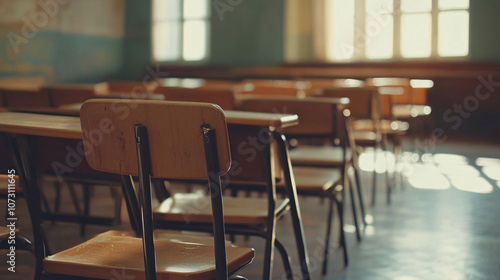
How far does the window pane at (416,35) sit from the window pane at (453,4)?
0.83 ft

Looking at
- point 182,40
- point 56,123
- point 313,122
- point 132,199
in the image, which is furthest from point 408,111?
point 182,40

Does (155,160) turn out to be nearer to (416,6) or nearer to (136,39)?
(416,6)

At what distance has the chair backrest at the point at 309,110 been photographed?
8.82 feet

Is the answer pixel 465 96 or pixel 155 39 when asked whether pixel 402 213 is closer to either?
pixel 465 96

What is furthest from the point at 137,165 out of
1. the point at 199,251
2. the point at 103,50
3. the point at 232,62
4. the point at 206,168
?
the point at 103,50

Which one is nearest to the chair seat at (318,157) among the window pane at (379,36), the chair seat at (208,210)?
the chair seat at (208,210)

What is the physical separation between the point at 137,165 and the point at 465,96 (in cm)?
812

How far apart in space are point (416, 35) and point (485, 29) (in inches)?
39.9

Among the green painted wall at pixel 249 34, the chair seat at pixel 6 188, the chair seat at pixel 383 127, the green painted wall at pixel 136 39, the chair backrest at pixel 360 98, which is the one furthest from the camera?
the green painted wall at pixel 136 39

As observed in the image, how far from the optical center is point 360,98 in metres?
3.86

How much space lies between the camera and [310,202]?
4.31 m

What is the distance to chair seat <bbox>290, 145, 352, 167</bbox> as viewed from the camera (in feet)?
10.6

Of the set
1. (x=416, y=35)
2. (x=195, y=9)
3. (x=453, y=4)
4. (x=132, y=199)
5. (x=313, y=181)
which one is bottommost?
(x=313, y=181)

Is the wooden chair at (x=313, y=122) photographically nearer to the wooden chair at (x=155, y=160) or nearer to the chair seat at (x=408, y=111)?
the wooden chair at (x=155, y=160)
